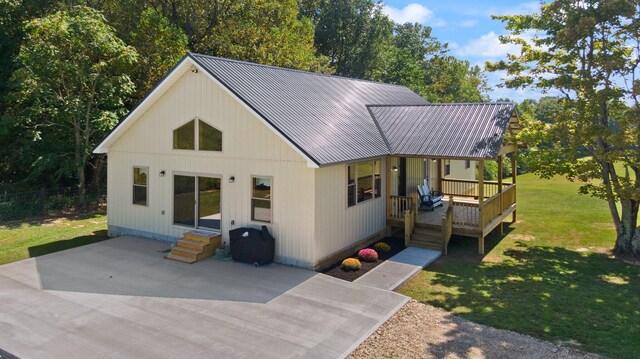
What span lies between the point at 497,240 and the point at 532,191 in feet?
46.3

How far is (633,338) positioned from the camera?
26.0 feet

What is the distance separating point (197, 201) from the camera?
534 inches

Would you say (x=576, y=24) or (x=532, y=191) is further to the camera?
(x=532, y=191)

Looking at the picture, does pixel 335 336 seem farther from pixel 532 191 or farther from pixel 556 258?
pixel 532 191

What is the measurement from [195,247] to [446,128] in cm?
898

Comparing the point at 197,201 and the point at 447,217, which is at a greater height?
the point at 197,201

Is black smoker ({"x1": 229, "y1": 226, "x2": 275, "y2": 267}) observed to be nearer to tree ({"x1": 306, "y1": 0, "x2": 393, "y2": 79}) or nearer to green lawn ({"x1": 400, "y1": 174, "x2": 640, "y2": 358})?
green lawn ({"x1": 400, "y1": 174, "x2": 640, "y2": 358})

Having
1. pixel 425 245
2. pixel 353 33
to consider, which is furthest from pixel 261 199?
pixel 353 33

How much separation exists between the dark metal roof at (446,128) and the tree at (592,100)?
1.38m

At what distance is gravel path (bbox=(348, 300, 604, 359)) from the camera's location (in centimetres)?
727

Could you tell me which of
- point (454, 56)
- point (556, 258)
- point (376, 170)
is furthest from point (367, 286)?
point (454, 56)

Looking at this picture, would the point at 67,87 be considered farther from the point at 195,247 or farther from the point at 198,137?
the point at 195,247

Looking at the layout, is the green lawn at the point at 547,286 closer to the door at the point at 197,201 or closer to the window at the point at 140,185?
the door at the point at 197,201

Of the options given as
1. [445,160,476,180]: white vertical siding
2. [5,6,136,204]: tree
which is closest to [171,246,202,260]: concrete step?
[5,6,136,204]: tree
